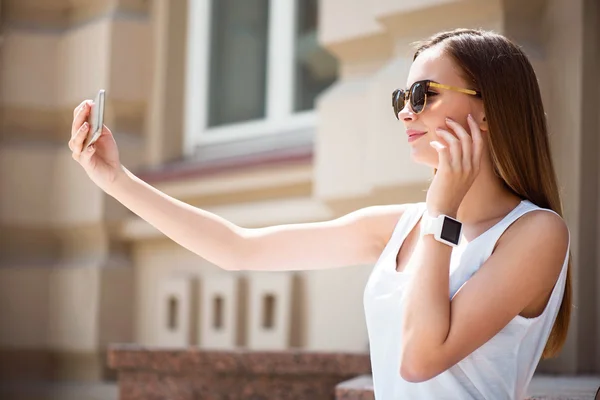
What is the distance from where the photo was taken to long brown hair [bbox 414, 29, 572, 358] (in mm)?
2148

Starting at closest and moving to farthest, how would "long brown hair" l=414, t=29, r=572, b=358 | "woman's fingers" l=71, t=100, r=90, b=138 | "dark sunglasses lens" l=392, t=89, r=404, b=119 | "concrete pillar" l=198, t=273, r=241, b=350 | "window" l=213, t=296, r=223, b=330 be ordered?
"long brown hair" l=414, t=29, r=572, b=358, "dark sunglasses lens" l=392, t=89, r=404, b=119, "woman's fingers" l=71, t=100, r=90, b=138, "concrete pillar" l=198, t=273, r=241, b=350, "window" l=213, t=296, r=223, b=330

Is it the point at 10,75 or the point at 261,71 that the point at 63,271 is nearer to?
the point at 10,75

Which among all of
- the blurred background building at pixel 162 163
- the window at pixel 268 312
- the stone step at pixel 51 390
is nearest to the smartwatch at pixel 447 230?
the blurred background building at pixel 162 163

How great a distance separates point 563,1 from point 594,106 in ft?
1.29

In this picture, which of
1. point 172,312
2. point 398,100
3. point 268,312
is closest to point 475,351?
point 398,100

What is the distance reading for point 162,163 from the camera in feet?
18.9

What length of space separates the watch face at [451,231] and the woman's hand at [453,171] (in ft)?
0.13

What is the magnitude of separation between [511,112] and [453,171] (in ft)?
0.72

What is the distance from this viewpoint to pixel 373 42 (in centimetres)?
426

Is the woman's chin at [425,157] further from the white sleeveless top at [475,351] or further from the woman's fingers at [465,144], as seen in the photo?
the white sleeveless top at [475,351]

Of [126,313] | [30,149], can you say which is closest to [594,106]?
[126,313]

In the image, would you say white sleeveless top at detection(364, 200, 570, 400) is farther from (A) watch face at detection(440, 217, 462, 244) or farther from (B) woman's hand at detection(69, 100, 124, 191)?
(B) woman's hand at detection(69, 100, 124, 191)

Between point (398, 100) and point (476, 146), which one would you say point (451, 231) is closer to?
point (476, 146)

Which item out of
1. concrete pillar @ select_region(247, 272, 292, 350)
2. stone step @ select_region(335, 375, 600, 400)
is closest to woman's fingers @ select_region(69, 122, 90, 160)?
stone step @ select_region(335, 375, 600, 400)
